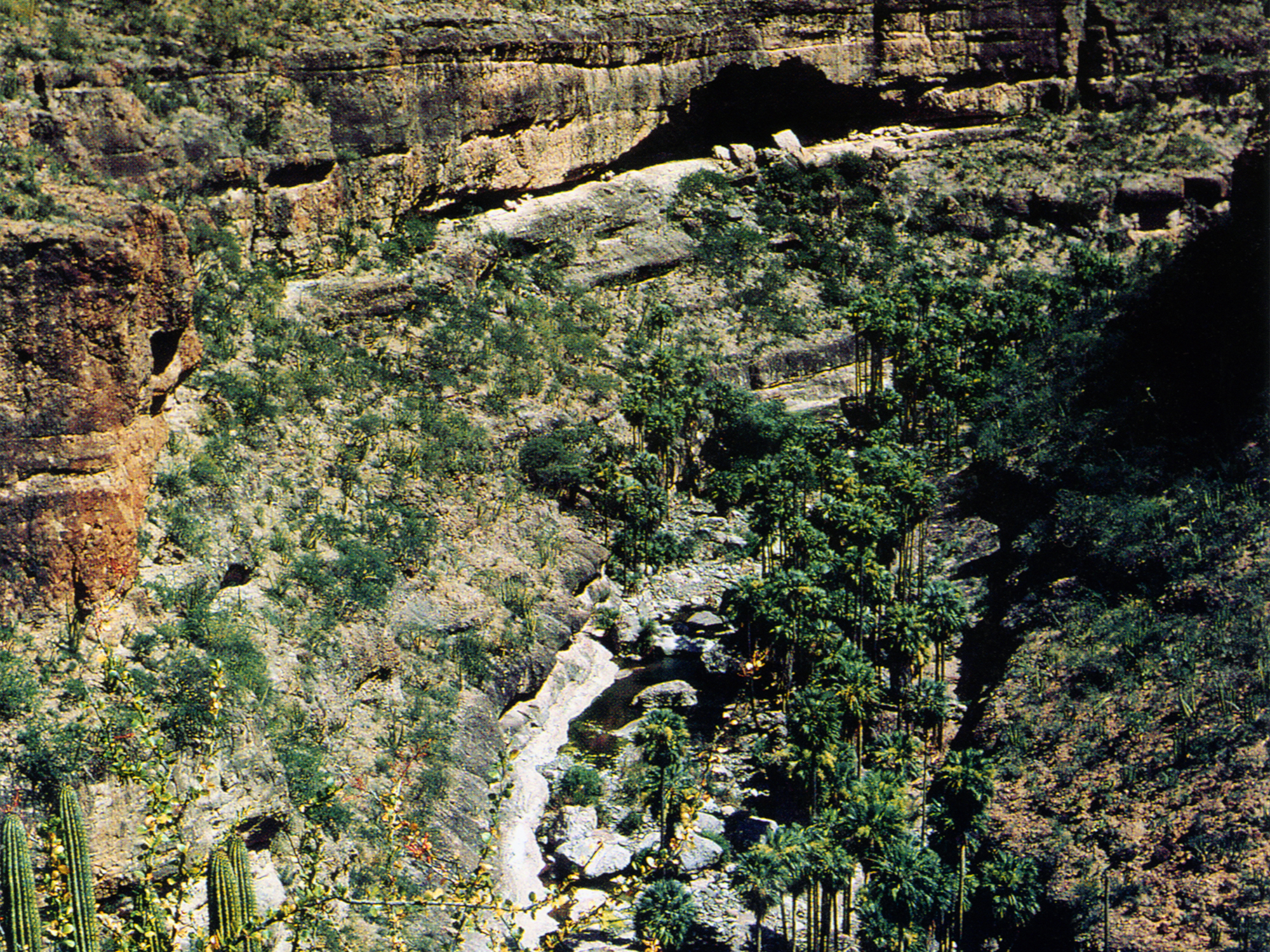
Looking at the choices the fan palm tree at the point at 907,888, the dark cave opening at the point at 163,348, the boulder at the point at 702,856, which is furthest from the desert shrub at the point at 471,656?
the fan palm tree at the point at 907,888

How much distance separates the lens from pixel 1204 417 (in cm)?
5250

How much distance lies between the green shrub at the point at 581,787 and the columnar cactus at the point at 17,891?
20.2 metres

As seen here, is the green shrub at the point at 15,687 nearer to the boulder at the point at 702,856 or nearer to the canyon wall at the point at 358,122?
the canyon wall at the point at 358,122

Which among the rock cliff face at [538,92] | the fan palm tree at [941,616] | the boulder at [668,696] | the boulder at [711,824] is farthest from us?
the rock cliff face at [538,92]

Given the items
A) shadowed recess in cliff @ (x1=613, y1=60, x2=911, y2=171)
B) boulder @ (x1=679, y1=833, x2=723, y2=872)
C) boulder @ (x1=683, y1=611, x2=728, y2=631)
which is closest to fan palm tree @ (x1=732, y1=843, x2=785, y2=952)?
boulder @ (x1=679, y1=833, x2=723, y2=872)

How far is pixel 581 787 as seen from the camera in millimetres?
45000

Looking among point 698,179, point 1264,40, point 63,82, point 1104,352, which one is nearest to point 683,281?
point 698,179

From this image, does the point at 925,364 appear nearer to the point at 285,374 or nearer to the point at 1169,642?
the point at 1169,642

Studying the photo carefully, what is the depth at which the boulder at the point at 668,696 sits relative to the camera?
1983 inches

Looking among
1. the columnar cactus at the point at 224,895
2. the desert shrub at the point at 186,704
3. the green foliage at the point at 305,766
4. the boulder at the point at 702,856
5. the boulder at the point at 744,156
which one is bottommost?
the boulder at the point at 702,856

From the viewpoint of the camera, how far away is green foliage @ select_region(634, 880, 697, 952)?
3831 centimetres

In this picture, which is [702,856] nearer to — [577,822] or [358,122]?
[577,822]

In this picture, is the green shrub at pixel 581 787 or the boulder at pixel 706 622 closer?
the green shrub at pixel 581 787

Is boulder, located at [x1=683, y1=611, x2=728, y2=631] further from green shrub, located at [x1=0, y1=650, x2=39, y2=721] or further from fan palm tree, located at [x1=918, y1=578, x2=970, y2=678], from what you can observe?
green shrub, located at [x1=0, y1=650, x2=39, y2=721]
